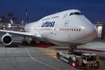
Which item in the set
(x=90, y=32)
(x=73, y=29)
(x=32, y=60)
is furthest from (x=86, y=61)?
(x=32, y=60)

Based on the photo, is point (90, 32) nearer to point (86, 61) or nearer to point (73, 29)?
point (73, 29)

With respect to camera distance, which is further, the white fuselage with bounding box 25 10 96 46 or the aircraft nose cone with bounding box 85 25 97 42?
the white fuselage with bounding box 25 10 96 46

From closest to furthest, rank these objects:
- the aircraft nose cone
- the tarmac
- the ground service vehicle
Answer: the ground service vehicle, the tarmac, the aircraft nose cone

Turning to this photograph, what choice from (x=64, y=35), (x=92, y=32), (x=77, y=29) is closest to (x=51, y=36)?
(x=64, y=35)

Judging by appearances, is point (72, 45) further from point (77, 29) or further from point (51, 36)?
point (51, 36)

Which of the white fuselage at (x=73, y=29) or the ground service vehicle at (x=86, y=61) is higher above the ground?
the white fuselage at (x=73, y=29)

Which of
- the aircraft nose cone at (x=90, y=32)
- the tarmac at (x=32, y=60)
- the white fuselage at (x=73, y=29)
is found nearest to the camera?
the tarmac at (x=32, y=60)

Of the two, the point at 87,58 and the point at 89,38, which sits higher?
the point at 89,38

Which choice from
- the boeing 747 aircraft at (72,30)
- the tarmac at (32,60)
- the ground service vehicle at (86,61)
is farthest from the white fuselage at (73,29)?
the tarmac at (32,60)

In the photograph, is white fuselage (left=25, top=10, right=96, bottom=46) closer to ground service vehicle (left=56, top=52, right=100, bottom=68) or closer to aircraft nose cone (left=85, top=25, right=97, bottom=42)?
aircraft nose cone (left=85, top=25, right=97, bottom=42)

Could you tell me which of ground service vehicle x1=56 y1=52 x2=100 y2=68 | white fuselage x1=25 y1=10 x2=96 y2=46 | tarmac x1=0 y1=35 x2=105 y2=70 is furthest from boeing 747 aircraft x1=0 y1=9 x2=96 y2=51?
tarmac x1=0 y1=35 x2=105 y2=70

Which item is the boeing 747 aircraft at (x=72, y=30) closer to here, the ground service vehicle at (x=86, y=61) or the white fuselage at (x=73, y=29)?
the white fuselage at (x=73, y=29)

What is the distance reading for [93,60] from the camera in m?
11.1

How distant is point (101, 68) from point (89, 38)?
105 inches
